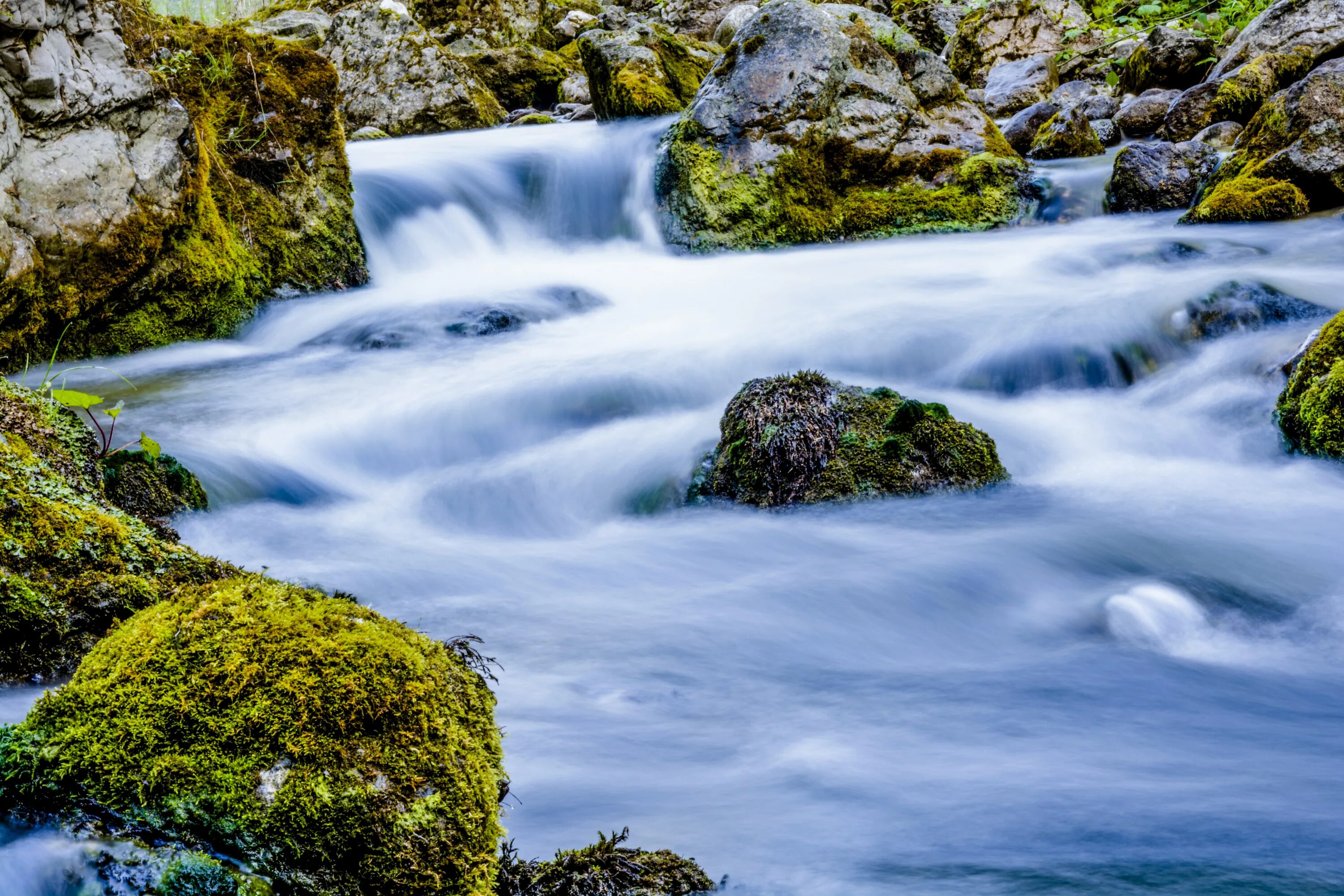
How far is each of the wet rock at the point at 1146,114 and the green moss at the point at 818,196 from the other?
3.79 metres

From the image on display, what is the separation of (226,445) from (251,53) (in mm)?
4480

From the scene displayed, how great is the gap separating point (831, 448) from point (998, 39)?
15.7 metres

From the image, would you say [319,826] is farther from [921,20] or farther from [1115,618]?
[921,20]

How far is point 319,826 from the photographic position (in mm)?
1705

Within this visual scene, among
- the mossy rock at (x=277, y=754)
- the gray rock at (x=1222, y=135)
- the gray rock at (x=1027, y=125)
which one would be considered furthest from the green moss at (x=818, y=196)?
the mossy rock at (x=277, y=754)

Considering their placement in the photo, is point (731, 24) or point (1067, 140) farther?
point (731, 24)

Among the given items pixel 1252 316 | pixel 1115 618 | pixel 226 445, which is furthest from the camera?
pixel 1252 316

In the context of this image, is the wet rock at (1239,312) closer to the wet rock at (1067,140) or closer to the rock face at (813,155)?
the rock face at (813,155)

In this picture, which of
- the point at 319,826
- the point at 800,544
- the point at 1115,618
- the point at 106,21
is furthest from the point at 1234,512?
the point at 106,21

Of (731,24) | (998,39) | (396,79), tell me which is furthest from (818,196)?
(998,39)

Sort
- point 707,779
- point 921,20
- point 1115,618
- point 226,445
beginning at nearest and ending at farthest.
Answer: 1. point 707,779
2. point 1115,618
3. point 226,445
4. point 921,20

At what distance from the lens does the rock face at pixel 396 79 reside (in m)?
15.6

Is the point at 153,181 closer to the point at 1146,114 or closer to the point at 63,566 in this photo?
the point at 63,566

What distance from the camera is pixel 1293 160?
917cm
